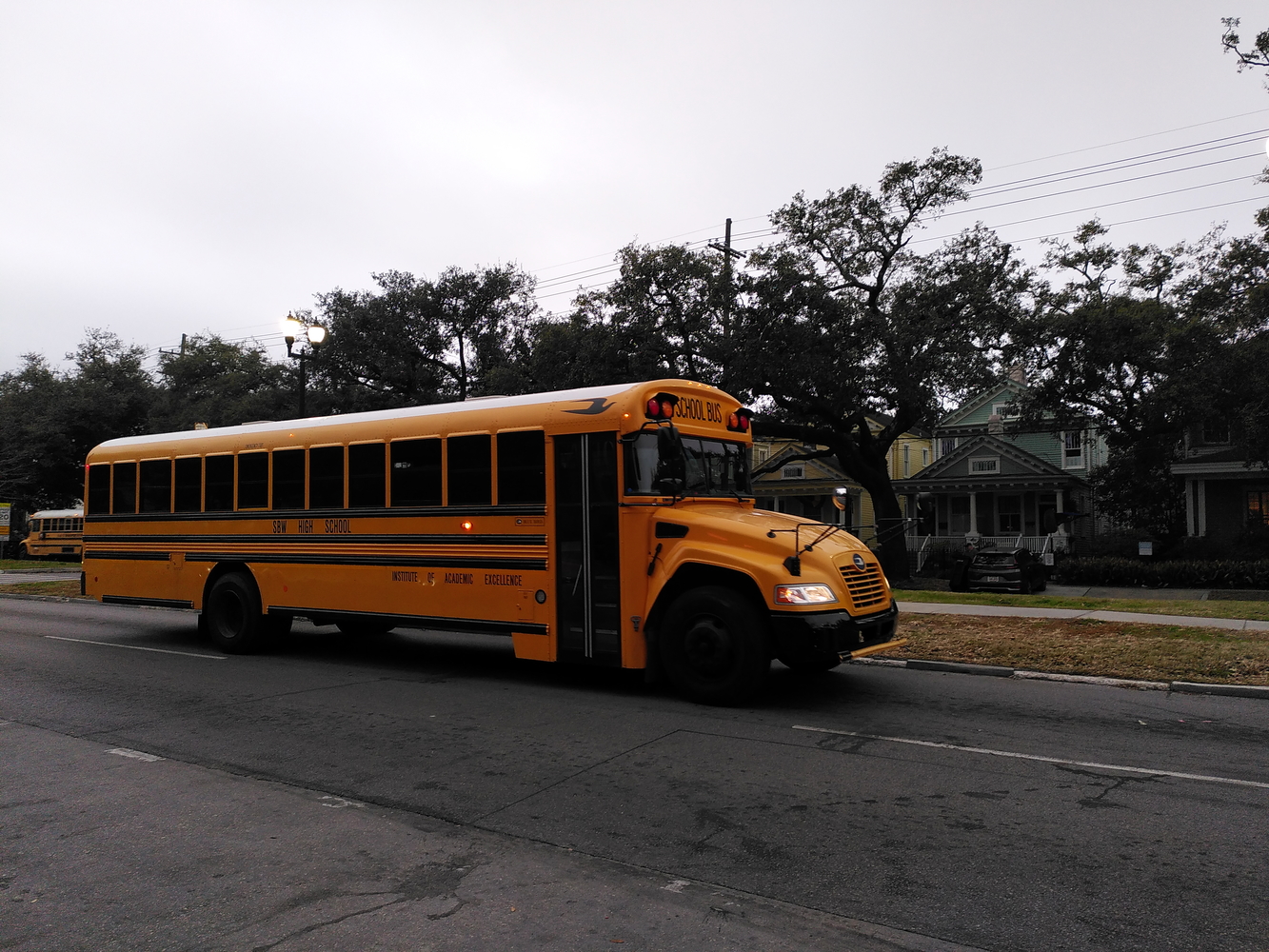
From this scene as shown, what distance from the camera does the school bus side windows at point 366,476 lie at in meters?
10.3

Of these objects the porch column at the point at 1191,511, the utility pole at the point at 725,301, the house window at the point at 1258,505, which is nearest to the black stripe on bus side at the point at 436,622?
the utility pole at the point at 725,301

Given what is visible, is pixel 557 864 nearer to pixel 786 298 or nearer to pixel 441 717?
pixel 441 717

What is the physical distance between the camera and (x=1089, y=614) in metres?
14.0

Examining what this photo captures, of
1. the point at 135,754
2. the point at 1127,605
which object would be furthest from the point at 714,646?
the point at 1127,605

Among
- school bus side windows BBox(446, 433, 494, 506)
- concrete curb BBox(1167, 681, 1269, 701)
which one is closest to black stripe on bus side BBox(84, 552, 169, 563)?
school bus side windows BBox(446, 433, 494, 506)

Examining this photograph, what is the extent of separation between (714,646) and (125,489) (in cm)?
972

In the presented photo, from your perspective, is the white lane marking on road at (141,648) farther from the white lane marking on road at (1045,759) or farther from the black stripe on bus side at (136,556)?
the white lane marking on road at (1045,759)

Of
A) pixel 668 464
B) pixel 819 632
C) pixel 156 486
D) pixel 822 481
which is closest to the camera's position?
pixel 819 632

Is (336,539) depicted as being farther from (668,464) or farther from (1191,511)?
(1191,511)

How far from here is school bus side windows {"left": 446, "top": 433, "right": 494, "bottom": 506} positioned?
9.45m

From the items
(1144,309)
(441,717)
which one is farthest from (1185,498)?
(441,717)

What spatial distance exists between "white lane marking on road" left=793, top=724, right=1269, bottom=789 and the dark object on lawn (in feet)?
61.1

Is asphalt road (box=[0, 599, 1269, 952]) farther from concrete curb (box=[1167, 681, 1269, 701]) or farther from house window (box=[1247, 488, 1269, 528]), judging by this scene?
house window (box=[1247, 488, 1269, 528])

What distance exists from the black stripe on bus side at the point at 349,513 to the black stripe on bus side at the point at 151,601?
1.14 m
